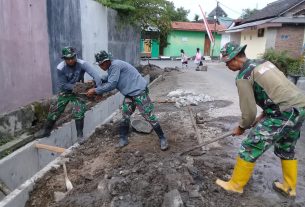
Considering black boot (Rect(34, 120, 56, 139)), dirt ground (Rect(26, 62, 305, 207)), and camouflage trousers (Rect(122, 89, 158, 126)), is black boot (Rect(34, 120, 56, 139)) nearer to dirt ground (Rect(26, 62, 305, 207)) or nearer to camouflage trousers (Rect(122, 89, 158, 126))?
dirt ground (Rect(26, 62, 305, 207))

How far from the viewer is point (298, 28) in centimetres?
1877

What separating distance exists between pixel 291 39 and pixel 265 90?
1751cm

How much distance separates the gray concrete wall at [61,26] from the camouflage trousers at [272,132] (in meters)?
5.58

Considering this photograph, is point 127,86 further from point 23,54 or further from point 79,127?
point 23,54

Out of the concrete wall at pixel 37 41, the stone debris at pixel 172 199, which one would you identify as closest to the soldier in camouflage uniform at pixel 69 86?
the concrete wall at pixel 37 41

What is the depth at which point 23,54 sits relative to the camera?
255 inches

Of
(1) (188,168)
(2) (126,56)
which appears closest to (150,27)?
(2) (126,56)

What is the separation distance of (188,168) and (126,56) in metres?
11.3

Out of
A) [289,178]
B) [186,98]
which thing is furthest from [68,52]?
[186,98]

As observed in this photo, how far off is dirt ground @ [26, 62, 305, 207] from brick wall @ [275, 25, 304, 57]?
14.6m

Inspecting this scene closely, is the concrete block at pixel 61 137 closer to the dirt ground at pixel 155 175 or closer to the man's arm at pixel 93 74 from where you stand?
the dirt ground at pixel 155 175

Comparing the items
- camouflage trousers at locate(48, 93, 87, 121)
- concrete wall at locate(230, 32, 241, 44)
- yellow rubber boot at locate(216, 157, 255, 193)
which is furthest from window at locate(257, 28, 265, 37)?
yellow rubber boot at locate(216, 157, 255, 193)

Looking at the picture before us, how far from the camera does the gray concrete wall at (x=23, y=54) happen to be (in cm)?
589

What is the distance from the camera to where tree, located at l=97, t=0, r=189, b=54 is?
43.4 feet
